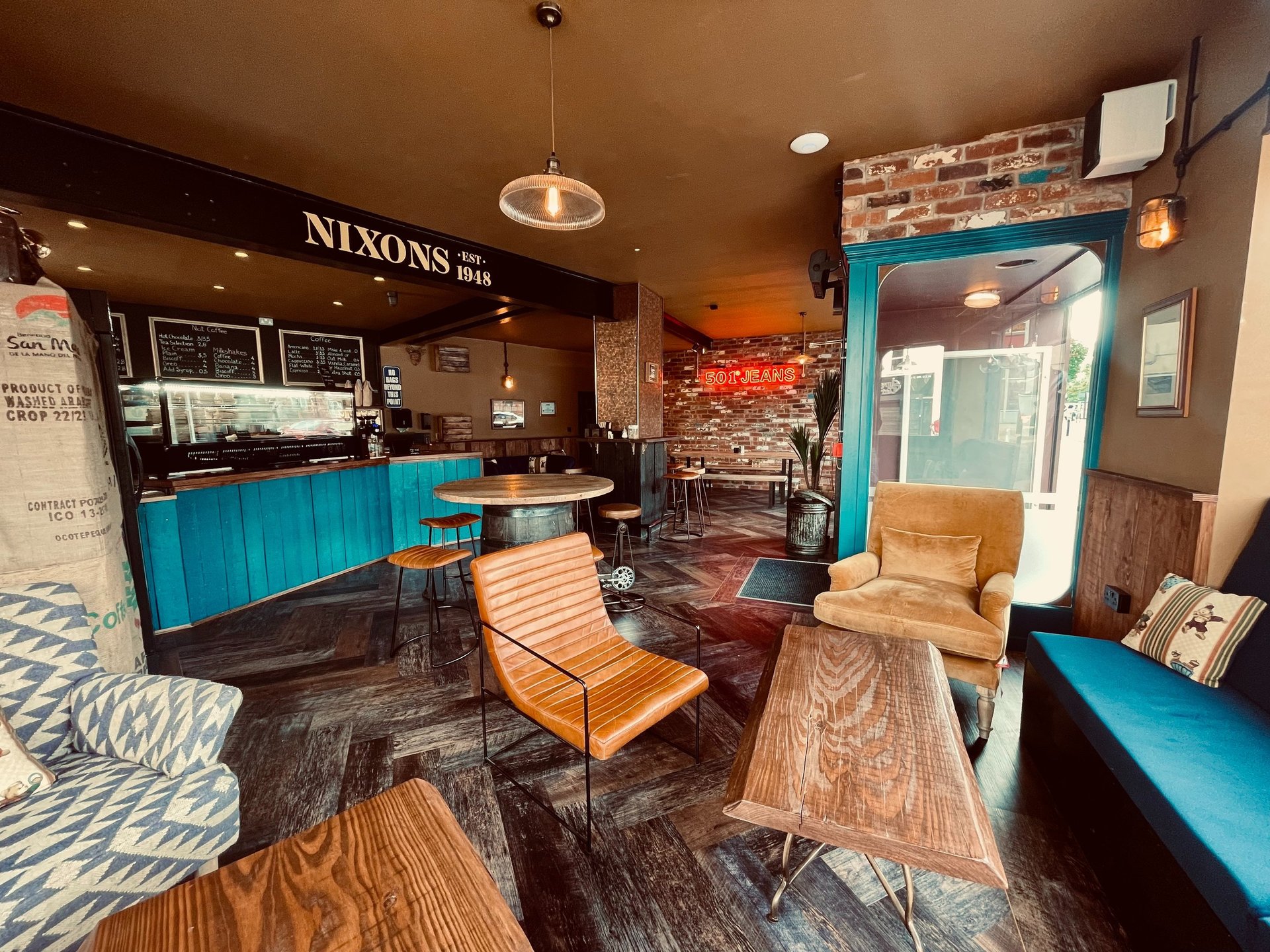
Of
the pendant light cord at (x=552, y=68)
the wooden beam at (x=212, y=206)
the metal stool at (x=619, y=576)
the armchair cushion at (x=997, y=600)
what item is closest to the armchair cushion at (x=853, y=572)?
the armchair cushion at (x=997, y=600)

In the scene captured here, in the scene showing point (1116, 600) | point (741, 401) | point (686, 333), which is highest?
point (686, 333)

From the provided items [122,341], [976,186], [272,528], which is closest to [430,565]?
[272,528]

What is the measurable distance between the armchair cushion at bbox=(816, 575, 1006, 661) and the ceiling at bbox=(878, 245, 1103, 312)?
5.83 feet

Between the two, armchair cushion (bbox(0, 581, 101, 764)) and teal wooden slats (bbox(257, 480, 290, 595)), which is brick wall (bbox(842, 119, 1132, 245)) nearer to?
armchair cushion (bbox(0, 581, 101, 764))

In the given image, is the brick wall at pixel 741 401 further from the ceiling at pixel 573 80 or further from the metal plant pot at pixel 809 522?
the ceiling at pixel 573 80

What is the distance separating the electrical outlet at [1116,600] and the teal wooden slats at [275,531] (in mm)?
5086

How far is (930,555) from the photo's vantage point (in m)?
2.56

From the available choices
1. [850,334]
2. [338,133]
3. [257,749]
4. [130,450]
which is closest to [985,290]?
[850,334]

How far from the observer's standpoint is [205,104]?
2.28 meters

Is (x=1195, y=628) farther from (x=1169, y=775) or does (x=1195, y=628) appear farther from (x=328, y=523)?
(x=328, y=523)

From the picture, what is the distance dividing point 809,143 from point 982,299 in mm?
1606

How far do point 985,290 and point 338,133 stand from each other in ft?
13.1

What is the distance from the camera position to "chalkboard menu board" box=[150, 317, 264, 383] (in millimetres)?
5859

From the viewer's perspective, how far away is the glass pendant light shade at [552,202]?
6.28 feet
